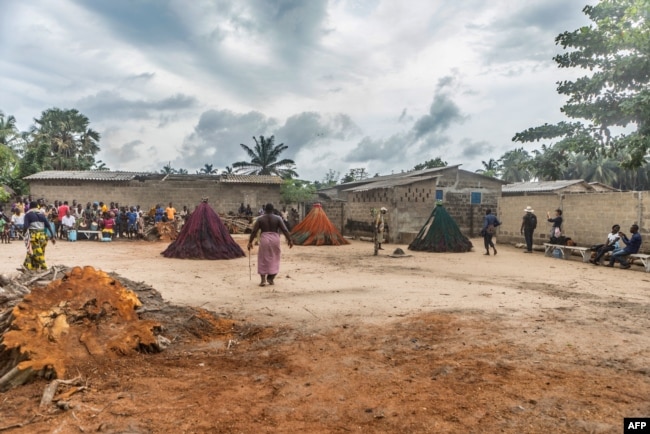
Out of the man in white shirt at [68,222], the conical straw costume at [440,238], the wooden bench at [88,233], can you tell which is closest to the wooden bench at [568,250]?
the conical straw costume at [440,238]

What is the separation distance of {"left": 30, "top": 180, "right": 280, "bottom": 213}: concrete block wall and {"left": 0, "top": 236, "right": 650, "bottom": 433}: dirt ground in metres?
16.9

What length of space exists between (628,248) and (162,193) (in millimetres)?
20643

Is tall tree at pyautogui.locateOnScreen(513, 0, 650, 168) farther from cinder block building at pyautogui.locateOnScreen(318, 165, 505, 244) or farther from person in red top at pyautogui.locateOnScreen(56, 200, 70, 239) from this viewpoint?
person in red top at pyautogui.locateOnScreen(56, 200, 70, 239)

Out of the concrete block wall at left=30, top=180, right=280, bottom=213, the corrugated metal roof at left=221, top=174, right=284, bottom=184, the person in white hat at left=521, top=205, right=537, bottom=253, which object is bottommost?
the person in white hat at left=521, top=205, right=537, bottom=253

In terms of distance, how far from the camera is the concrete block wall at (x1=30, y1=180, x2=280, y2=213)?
Answer: 75.2ft

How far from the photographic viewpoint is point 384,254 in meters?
13.6

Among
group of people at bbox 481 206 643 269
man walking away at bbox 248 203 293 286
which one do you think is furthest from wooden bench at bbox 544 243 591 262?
man walking away at bbox 248 203 293 286

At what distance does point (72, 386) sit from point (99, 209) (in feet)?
61.7

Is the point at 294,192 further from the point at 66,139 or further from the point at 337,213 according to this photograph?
the point at 66,139

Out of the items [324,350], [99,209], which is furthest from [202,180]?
[324,350]

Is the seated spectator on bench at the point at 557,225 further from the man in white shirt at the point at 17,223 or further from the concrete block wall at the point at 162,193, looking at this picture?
the man in white shirt at the point at 17,223

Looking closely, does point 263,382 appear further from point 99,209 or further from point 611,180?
point 611,180

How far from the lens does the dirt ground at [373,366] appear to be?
297cm

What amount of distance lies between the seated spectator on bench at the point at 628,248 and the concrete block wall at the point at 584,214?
4.93ft
